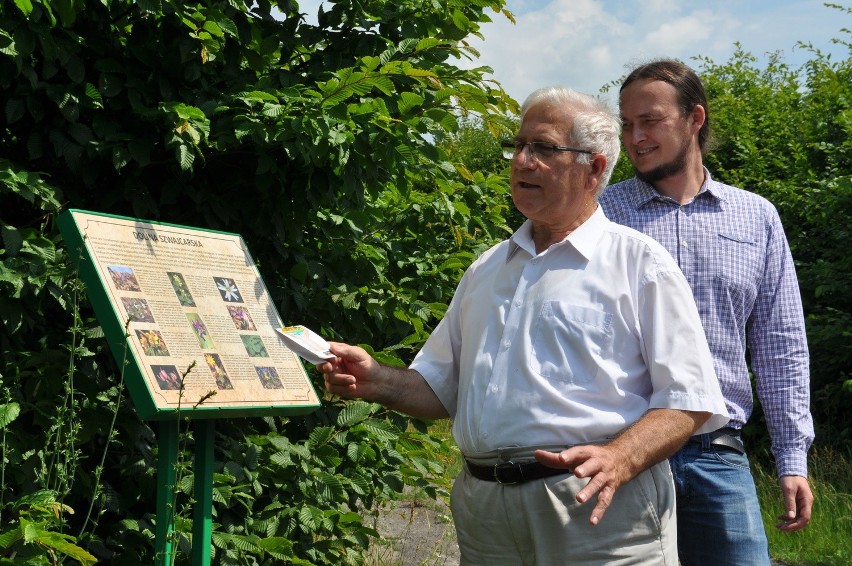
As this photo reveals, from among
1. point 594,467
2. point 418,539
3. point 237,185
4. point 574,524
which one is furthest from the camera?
point 418,539

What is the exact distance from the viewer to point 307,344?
2.67 metres

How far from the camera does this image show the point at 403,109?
3893 mm

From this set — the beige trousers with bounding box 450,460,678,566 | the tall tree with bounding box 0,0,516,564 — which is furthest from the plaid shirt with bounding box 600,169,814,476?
the tall tree with bounding box 0,0,516,564

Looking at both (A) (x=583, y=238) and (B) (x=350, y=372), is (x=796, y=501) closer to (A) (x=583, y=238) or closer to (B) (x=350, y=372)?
(A) (x=583, y=238)

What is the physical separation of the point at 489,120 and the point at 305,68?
818 mm

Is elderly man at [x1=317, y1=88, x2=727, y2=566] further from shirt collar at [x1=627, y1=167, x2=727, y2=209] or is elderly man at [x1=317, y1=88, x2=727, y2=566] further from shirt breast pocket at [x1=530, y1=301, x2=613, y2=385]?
shirt collar at [x1=627, y1=167, x2=727, y2=209]

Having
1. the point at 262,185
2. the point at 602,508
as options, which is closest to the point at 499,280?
the point at 602,508

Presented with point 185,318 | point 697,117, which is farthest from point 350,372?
point 697,117

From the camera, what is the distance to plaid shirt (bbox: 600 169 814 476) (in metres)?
2.93

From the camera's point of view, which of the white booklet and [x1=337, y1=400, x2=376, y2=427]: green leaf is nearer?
the white booklet

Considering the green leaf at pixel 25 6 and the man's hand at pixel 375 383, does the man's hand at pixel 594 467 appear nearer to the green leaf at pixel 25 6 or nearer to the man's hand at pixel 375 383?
the man's hand at pixel 375 383

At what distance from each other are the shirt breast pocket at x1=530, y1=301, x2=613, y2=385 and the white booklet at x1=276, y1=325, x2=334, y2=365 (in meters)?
0.56

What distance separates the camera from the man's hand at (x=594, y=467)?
2.15 m

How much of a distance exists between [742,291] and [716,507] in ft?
2.05
